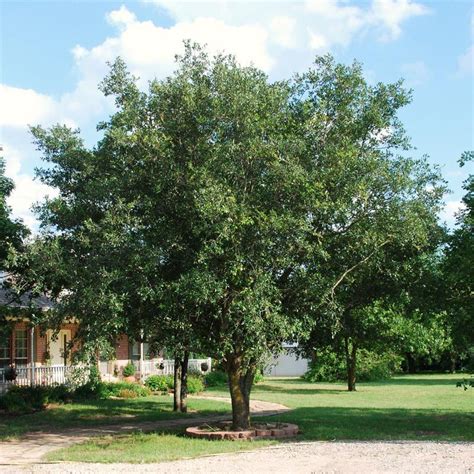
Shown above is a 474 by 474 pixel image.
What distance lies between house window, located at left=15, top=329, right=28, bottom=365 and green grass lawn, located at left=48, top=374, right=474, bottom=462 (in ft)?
33.4

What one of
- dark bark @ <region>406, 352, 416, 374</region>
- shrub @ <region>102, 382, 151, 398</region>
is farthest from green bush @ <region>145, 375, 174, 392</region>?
dark bark @ <region>406, 352, 416, 374</region>

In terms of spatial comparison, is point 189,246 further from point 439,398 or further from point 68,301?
point 439,398

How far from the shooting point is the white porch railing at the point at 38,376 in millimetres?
26562

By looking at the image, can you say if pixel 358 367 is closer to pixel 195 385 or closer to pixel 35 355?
pixel 195 385

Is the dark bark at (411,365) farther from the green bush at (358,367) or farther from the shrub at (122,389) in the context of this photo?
the shrub at (122,389)

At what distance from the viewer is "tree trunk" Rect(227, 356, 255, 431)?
1728 cm

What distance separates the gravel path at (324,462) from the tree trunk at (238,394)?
2.59 metres

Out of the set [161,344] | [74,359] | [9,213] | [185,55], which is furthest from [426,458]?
[9,213]

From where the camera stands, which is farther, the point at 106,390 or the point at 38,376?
the point at 106,390

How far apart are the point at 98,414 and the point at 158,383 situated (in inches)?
388

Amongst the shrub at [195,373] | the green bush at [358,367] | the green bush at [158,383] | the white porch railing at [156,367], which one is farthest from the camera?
Answer: the green bush at [358,367]

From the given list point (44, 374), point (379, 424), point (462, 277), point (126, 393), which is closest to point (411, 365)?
point (126, 393)

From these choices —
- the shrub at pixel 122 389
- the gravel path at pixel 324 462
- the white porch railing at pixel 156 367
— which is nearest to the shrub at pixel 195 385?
the shrub at pixel 122 389

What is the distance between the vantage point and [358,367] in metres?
44.7
